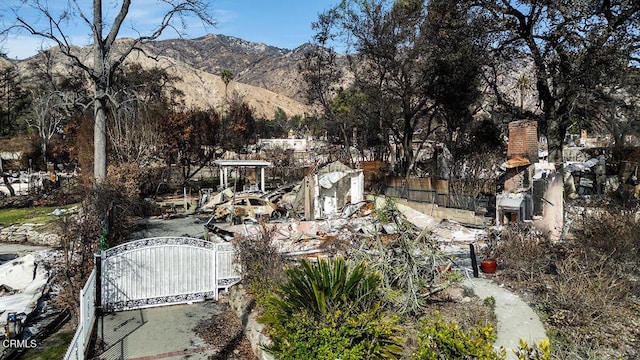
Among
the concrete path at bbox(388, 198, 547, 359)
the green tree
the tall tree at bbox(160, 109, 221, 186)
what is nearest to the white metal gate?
the concrete path at bbox(388, 198, 547, 359)

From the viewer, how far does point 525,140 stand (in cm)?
1413

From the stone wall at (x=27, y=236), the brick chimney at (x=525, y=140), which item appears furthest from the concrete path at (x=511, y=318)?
the stone wall at (x=27, y=236)

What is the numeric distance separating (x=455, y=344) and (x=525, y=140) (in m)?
11.7

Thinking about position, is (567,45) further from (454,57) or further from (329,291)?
(329,291)

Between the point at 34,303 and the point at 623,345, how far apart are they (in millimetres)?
10364

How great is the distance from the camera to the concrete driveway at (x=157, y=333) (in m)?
7.51

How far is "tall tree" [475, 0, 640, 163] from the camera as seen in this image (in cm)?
1489

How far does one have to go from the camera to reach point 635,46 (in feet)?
50.6

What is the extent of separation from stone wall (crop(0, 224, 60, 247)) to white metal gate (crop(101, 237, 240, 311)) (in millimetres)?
9608

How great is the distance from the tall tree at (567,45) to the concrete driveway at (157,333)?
14.6 meters

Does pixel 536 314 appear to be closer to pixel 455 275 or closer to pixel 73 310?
pixel 455 275

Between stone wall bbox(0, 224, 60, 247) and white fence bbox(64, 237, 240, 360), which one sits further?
stone wall bbox(0, 224, 60, 247)

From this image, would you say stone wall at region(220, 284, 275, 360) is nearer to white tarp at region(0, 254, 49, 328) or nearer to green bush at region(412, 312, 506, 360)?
green bush at region(412, 312, 506, 360)

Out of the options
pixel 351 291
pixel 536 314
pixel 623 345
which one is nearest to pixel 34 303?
pixel 351 291
